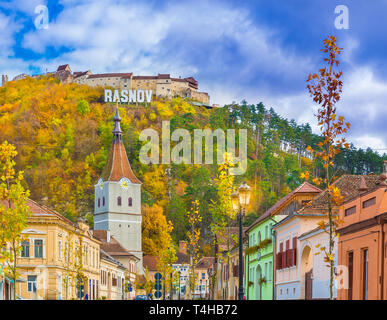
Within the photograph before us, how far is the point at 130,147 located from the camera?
532 ft

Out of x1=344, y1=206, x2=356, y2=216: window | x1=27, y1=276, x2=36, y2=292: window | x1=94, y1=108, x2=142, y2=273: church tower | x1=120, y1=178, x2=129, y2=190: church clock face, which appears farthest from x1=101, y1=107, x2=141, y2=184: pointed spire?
x1=344, y1=206, x2=356, y2=216: window

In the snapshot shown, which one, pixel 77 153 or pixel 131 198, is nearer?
pixel 131 198

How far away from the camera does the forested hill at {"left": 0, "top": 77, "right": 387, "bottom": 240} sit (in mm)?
151125

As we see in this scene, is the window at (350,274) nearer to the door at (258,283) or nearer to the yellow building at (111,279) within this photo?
the door at (258,283)

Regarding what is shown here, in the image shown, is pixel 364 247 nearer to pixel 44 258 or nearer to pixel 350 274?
pixel 350 274

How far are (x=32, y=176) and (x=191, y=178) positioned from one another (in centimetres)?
3693

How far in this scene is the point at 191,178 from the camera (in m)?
160

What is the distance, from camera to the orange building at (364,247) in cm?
2275

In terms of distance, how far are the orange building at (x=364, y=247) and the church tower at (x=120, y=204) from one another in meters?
99.3

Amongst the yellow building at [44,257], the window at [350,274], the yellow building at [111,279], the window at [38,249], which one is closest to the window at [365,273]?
the window at [350,274]

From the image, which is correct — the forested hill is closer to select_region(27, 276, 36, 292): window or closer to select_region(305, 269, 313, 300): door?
select_region(27, 276, 36, 292): window
